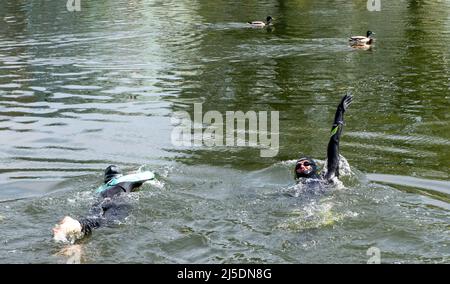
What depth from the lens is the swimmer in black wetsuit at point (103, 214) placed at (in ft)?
27.9

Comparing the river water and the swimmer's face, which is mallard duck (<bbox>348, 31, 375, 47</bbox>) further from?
the swimmer's face

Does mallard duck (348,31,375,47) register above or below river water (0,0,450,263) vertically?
above

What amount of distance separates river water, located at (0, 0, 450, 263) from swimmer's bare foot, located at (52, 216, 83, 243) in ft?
0.42

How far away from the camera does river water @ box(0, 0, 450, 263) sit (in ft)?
28.7

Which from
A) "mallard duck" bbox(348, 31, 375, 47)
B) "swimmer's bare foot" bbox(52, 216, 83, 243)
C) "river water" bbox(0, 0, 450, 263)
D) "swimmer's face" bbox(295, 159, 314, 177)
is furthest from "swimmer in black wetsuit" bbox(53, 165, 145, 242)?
"mallard duck" bbox(348, 31, 375, 47)

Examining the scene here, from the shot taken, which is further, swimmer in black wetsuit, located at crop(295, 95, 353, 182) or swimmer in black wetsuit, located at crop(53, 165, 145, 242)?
swimmer in black wetsuit, located at crop(295, 95, 353, 182)

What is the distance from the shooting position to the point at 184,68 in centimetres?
2292

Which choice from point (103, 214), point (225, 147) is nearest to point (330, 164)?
point (225, 147)

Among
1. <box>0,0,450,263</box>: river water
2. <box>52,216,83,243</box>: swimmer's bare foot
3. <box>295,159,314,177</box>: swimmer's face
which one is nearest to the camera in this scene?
<box>52,216,83,243</box>: swimmer's bare foot

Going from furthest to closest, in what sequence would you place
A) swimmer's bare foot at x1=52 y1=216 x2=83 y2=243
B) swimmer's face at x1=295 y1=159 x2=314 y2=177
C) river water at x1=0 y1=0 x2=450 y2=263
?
swimmer's face at x1=295 y1=159 x2=314 y2=177, river water at x1=0 y1=0 x2=450 y2=263, swimmer's bare foot at x1=52 y1=216 x2=83 y2=243

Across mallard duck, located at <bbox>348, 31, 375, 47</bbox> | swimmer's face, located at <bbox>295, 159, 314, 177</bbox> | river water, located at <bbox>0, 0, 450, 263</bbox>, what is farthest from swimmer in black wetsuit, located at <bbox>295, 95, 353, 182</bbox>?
mallard duck, located at <bbox>348, 31, 375, 47</bbox>

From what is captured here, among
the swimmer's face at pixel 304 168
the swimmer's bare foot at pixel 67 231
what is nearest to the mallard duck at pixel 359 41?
the swimmer's face at pixel 304 168

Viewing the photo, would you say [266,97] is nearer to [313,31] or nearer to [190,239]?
[190,239]

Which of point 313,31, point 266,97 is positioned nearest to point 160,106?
point 266,97
